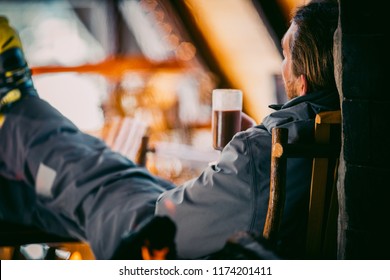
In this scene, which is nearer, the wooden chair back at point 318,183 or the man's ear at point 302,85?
the wooden chair back at point 318,183

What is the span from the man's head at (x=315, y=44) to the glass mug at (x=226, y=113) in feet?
1.02

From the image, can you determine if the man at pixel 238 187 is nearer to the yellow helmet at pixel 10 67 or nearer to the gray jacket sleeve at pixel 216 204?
the gray jacket sleeve at pixel 216 204

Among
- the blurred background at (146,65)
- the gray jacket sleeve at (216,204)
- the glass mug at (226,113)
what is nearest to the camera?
the gray jacket sleeve at (216,204)

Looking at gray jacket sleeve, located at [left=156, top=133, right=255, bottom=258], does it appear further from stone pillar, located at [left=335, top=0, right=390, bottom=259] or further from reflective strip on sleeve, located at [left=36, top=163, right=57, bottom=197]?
reflective strip on sleeve, located at [left=36, top=163, right=57, bottom=197]

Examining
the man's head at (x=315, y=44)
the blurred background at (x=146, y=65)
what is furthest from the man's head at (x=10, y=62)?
the blurred background at (x=146, y=65)

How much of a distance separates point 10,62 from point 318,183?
43.8 inches

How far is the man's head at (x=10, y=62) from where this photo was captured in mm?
1875

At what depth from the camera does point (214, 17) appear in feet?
15.0

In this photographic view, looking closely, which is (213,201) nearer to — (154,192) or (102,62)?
(154,192)

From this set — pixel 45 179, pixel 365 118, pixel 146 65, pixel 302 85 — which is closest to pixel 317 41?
pixel 302 85

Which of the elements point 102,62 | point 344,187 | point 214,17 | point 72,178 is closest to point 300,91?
point 344,187

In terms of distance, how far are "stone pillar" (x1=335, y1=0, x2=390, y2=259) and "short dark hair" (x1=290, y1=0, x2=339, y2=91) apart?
5.0 inches

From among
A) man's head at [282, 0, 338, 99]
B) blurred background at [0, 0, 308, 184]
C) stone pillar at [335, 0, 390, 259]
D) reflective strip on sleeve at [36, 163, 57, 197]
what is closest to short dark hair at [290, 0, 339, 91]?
man's head at [282, 0, 338, 99]

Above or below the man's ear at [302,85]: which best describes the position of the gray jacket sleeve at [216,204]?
below
